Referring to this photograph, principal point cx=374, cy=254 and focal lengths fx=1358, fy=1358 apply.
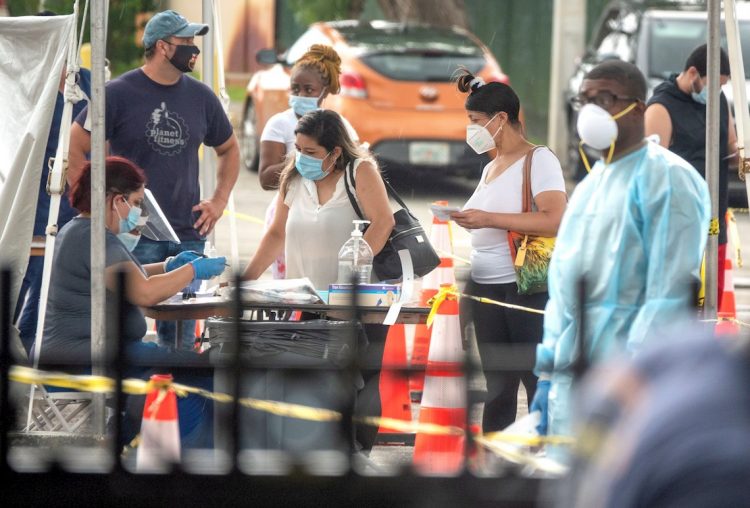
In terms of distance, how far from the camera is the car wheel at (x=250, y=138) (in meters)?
15.1

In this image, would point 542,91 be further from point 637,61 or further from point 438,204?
point 438,204

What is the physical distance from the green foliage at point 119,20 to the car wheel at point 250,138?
2.27 m

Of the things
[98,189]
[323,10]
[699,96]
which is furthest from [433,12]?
[98,189]

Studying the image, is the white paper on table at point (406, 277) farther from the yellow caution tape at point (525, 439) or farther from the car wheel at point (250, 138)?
the car wheel at point (250, 138)

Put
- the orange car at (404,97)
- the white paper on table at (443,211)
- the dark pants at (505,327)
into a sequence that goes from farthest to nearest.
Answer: the orange car at (404,97) → the white paper on table at (443,211) → the dark pants at (505,327)

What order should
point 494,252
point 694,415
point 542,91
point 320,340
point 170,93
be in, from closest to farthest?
point 694,415
point 320,340
point 494,252
point 170,93
point 542,91

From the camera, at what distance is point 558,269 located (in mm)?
3891

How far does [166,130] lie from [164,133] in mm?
21

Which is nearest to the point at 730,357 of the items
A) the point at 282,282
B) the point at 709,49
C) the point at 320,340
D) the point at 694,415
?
the point at 694,415

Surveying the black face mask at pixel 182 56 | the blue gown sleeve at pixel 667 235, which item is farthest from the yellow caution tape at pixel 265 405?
the black face mask at pixel 182 56

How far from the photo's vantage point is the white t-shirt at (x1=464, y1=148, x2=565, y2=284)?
553 cm

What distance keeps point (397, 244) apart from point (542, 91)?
13.8 meters

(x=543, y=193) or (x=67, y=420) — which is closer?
(x=543, y=193)

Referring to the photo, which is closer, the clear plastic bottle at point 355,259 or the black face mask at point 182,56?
the clear plastic bottle at point 355,259
